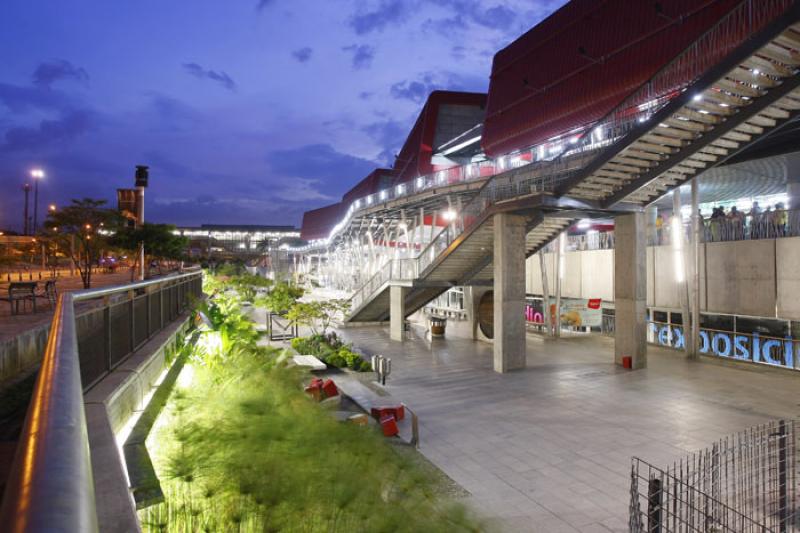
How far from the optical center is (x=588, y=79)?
32000mm

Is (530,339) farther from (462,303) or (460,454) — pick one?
(460,454)

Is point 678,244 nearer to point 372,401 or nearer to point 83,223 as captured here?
point 372,401

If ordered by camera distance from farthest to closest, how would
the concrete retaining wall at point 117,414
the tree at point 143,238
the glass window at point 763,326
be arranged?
1. the tree at point 143,238
2. the glass window at point 763,326
3. the concrete retaining wall at point 117,414

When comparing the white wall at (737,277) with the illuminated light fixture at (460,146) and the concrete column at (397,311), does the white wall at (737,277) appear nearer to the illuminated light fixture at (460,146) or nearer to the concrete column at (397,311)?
the concrete column at (397,311)

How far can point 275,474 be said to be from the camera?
344 centimetres

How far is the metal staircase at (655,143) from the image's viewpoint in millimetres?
11406

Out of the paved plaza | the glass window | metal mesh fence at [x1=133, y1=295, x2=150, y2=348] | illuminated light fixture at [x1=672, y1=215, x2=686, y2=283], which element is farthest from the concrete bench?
the glass window

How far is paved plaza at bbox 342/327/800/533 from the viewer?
7961 mm

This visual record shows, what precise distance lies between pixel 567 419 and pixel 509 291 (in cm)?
613

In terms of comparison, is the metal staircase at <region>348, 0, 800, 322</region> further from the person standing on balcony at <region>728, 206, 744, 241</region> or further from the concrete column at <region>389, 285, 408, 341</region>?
the person standing on balcony at <region>728, 206, 744, 241</region>

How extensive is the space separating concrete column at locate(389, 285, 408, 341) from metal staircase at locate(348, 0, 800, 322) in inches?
31.4

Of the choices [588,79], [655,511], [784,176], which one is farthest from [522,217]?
[588,79]

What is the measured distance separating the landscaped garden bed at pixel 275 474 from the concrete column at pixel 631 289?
15331mm

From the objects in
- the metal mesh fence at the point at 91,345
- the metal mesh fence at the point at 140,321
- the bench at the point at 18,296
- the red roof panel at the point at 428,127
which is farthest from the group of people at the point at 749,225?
the red roof panel at the point at 428,127
